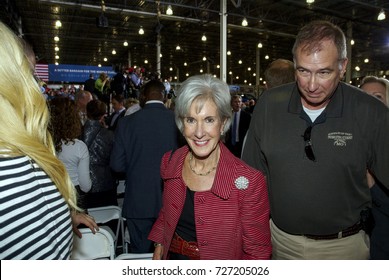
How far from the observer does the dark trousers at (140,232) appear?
285 cm

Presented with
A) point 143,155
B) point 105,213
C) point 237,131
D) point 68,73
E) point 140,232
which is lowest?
point 140,232

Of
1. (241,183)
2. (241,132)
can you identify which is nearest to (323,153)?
(241,183)

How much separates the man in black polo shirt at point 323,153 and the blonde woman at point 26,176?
1.17 meters

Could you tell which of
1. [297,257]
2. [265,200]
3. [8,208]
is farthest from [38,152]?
[297,257]

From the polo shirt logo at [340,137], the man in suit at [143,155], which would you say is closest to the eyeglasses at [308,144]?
the polo shirt logo at [340,137]

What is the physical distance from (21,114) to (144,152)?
6.25 ft

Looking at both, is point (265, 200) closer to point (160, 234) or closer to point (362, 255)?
point (160, 234)

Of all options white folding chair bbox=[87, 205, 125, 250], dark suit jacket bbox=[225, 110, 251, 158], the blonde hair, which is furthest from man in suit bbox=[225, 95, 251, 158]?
the blonde hair

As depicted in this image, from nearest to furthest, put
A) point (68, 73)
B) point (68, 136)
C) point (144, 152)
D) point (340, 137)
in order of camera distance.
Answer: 1. point (340, 137)
2. point (68, 136)
3. point (144, 152)
4. point (68, 73)

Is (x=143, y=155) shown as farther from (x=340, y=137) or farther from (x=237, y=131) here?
(x=237, y=131)

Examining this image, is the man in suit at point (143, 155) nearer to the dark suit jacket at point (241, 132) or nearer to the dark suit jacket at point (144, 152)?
the dark suit jacket at point (144, 152)

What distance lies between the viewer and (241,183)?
1500 millimetres

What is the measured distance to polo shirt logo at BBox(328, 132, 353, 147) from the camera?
163cm
